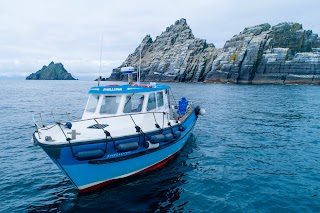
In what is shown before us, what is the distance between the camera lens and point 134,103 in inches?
490

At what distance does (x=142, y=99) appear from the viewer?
12773 millimetres

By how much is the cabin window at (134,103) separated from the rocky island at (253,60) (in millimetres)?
74877

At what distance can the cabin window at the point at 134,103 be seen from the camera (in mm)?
12133

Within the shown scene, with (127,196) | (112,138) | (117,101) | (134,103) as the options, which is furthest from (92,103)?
(127,196)

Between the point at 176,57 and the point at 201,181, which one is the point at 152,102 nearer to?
the point at 201,181

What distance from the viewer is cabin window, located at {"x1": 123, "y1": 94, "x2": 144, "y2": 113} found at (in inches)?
478

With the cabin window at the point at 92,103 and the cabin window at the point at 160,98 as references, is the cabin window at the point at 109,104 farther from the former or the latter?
the cabin window at the point at 160,98

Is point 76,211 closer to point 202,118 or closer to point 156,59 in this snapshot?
point 202,118

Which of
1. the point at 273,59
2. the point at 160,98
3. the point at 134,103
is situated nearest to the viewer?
the point at 134,103

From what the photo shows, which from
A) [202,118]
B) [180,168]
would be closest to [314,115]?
[202,118]

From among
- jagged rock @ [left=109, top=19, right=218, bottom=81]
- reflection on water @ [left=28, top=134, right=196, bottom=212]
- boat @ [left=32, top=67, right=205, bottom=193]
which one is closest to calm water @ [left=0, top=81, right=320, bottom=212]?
reflection on water @ [left=28, top=134, right=196, bottom=212]

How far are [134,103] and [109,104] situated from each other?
1.17 meters

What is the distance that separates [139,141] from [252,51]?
8095cm

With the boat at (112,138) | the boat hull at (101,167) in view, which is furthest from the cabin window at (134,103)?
the boat hull at (101,167)
